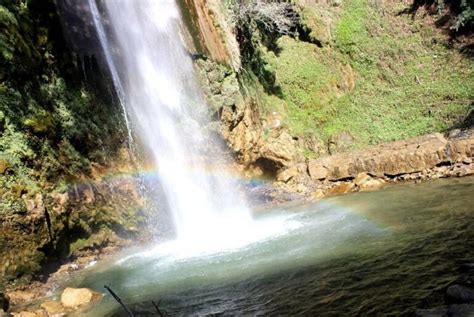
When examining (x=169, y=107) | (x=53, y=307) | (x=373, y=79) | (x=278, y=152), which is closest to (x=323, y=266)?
(x=53, y=307)

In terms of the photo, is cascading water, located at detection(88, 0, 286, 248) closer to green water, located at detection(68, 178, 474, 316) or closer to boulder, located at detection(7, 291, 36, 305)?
green water, located at detection(68, 178, 474, 316)

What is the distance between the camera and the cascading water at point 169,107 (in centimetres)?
1744

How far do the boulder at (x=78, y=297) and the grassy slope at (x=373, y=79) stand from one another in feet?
50.7

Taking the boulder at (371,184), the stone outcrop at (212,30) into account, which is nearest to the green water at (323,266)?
the boulder at (371,184)

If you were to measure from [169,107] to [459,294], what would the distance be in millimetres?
14944

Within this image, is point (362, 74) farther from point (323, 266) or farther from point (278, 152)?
point (323, 266)

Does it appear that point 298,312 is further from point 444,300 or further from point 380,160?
point 380,160

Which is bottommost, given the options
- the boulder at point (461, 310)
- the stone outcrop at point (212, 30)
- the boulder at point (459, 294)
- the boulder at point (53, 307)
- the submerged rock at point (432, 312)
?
the submerged rock at point (432, 312)

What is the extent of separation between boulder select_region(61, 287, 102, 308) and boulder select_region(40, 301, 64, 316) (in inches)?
4.9

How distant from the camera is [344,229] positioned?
1188 cm

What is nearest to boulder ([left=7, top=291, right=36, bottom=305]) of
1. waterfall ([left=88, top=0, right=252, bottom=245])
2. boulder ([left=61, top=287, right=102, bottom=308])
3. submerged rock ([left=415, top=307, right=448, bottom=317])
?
boulder ([left=61, top=287, right=102, bottom=308])

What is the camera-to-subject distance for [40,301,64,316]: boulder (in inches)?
381

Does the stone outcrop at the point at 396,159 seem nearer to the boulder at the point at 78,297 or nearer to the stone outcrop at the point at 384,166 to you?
the stone outcrop at the point at 384,166

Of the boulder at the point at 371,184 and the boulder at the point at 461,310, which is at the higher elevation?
the boulder at the point at 461,310
